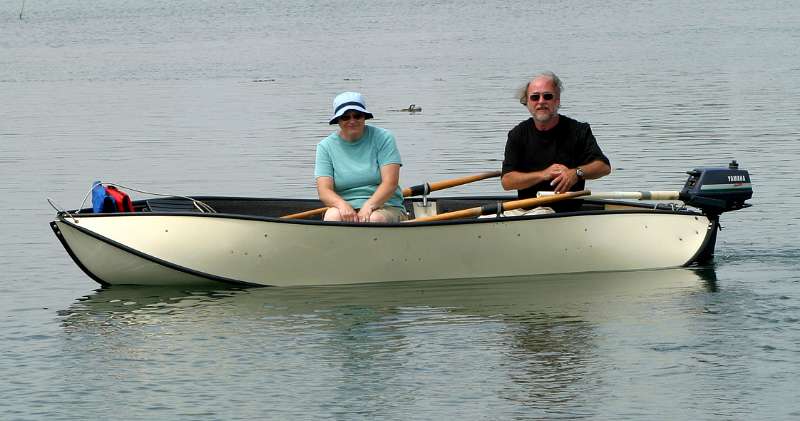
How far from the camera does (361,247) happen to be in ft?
37.9

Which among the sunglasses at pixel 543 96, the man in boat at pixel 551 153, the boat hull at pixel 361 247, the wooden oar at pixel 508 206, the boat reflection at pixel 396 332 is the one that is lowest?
the boat reflection at pixel 396 332

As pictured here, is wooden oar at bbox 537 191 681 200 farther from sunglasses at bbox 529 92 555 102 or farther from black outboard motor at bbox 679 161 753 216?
sunglasses at bbox 529 92 555 102

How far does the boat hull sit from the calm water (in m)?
0.13

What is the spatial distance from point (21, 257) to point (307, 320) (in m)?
4.03

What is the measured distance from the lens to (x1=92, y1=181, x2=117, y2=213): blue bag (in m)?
11.7

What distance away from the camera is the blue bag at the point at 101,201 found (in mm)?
11664

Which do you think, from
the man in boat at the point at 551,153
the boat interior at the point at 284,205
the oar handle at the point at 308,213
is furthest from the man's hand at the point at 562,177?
the oar handle at the point at 308,213

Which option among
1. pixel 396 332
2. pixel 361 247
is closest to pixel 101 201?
pixel 361 247

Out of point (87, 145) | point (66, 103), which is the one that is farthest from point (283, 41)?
point (87, 145)

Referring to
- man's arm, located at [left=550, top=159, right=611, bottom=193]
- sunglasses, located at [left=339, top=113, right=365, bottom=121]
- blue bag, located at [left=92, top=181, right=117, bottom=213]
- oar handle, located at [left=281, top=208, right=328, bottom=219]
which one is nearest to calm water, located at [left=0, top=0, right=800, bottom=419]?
blue bag, located at [left=92, top=181, right=117, bottom=213]

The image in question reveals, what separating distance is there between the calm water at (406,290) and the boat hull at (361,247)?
13cm

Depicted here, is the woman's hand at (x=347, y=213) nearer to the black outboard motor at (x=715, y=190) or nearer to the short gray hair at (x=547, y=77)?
the short gray hair at (x=547, y=77)

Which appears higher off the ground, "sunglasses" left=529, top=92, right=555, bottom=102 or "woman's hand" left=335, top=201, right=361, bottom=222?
"sunglasses" left=529, top=92, right=555, bottom=102

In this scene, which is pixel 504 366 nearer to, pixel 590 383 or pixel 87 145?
pixel 590 383
